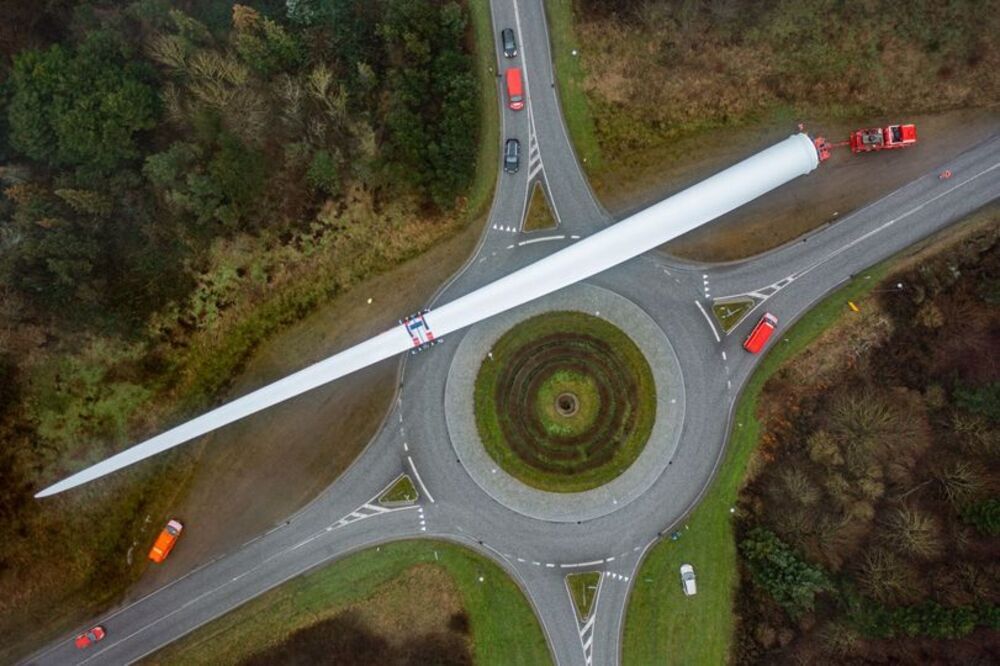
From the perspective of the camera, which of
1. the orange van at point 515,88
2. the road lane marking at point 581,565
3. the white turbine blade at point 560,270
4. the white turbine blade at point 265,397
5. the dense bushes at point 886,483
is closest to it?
the dense bushes at point 886,483

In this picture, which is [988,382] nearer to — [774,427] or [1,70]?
[774,427]

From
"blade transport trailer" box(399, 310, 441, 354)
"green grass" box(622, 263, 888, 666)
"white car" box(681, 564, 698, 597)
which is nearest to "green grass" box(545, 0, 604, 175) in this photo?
"blade transport trailer" box(399, 310, 441, 354)

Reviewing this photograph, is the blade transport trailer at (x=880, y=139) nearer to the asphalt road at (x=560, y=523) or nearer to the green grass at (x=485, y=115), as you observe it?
the asphalt road at (x=560, y=523)

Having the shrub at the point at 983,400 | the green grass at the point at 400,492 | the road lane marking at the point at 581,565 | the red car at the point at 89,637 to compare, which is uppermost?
the green grass at the point at 400,492

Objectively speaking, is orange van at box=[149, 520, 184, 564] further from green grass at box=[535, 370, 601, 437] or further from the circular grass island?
green grass at box=[535, 370, 601, 437]

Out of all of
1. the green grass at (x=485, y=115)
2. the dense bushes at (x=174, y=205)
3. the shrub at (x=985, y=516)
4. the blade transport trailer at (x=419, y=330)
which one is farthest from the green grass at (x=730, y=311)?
the blade transport trailer at (x=419, y=330)

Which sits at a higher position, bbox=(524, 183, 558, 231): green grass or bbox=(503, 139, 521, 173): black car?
bbox=(503, 139, 521, 173): black car
